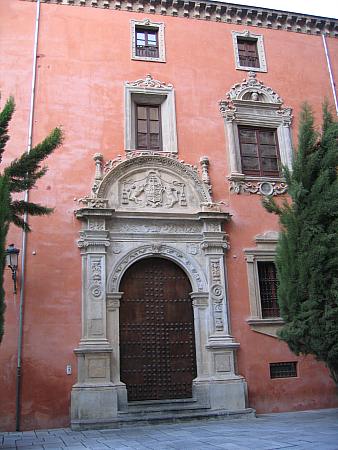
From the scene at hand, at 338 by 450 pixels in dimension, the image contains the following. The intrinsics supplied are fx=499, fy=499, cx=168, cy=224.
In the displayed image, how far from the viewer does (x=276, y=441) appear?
7.50 metres

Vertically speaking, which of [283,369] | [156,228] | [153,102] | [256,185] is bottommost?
[283,369]

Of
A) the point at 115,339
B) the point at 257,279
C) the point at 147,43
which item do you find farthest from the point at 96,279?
the point at 147,43

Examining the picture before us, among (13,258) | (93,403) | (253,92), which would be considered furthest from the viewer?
(253,92)

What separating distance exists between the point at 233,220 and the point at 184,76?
161 inches

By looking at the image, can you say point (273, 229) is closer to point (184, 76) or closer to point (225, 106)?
point (225, 106)

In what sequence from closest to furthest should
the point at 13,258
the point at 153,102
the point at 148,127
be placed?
the point at 13,258 → the point at 148,127 → the point at 153,102

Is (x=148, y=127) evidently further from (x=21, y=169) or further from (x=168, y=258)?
(x=21, y=169)

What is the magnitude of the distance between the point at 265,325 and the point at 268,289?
92cm

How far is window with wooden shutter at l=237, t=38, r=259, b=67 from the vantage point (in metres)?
13.9

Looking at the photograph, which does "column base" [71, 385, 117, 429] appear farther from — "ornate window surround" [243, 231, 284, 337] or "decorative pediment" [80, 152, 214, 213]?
"decorative pediment" [80, 152, 214, 213]

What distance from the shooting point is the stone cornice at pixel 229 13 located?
13.4 metres

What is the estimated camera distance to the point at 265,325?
37.3 ft

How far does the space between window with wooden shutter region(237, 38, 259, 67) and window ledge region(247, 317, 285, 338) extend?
7.04m

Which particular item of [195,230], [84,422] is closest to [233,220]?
[195,230]
